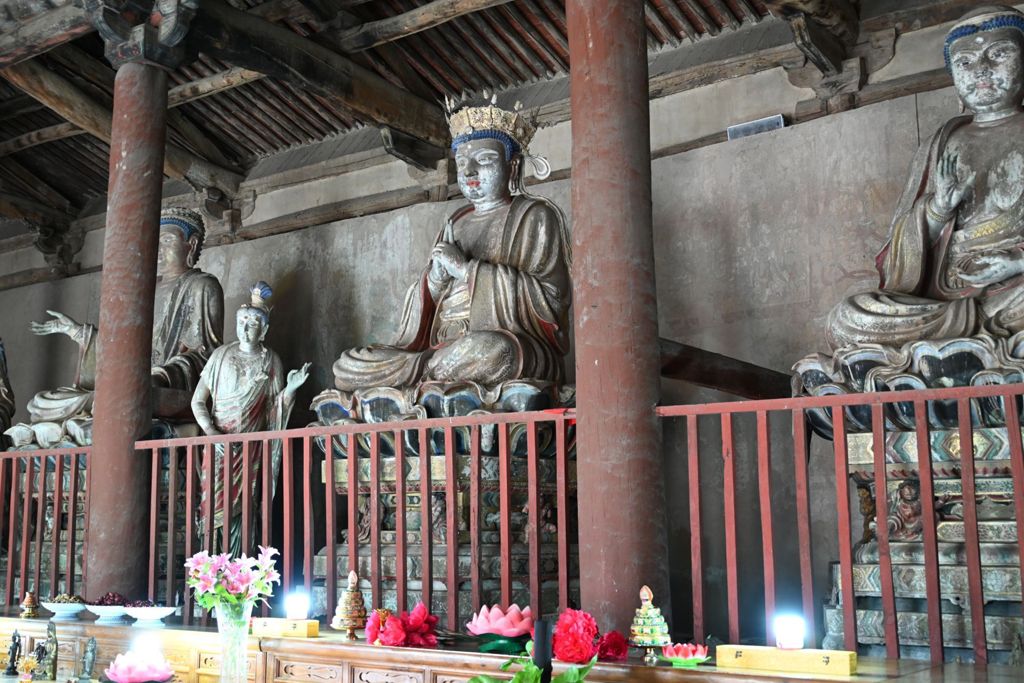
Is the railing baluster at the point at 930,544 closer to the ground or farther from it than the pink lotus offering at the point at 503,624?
farther from it

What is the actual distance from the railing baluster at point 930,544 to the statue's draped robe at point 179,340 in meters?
5.08

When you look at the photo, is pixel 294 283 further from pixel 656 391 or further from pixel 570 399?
pixel 656 391

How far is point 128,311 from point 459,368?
5.39ft

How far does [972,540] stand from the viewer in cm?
350

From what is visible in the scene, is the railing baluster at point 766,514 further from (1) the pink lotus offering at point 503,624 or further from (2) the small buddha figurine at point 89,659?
(2) the small buddha figurine at point 89,659

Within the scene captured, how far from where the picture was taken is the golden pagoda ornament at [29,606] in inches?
224

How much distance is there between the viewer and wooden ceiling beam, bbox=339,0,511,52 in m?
6.65

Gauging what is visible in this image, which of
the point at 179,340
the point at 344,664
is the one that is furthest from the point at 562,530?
the point at 179,340

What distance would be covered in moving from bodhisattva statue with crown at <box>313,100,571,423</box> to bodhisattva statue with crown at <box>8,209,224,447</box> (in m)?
1.77

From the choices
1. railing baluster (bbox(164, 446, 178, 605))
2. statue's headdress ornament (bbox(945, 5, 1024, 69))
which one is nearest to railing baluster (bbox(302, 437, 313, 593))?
railing baluster (bbox(164, 446, 178, 605))

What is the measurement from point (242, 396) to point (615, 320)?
349 cm

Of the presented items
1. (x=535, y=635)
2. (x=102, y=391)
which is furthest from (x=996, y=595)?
(x=102, y=391)

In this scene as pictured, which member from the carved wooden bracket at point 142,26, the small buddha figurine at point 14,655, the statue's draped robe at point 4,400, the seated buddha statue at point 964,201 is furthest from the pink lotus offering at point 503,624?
the statue's draped robe at point 4,400

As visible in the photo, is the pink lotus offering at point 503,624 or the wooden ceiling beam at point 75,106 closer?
the pink lotus offering at point 503,624
